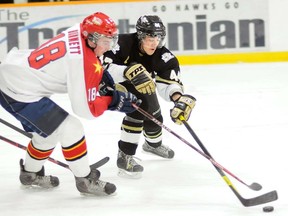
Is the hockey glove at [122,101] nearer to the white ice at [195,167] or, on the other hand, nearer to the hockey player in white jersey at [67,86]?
the hockey player in white jersey at [67,86]

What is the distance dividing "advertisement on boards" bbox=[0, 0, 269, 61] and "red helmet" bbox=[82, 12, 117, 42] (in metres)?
3.70

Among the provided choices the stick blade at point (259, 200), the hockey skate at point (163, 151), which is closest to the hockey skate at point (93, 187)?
the stick blade at point (259, 200)

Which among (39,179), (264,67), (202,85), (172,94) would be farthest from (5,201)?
(264,67)

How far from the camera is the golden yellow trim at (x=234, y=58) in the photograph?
678 centimetres

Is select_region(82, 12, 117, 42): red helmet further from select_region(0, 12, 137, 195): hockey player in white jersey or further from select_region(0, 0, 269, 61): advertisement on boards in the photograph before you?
select_region(0, 0, 269, 61): advertisement on boards

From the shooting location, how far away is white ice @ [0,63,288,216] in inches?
121

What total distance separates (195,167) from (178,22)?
129 inches

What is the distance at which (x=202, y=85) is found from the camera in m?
5.92

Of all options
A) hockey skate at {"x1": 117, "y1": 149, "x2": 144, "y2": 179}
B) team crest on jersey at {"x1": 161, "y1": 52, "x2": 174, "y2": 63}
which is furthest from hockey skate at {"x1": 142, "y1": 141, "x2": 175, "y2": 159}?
team crest on jersey at {"x1": 161, "y1": 52, "x2": 174, "y2": 63}

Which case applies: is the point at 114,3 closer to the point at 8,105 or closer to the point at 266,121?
the point at 266,121

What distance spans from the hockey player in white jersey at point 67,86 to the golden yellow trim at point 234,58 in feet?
12.0

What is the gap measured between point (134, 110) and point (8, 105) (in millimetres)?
609

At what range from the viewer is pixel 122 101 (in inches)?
128

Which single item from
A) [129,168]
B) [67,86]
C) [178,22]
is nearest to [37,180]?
[129,168]
